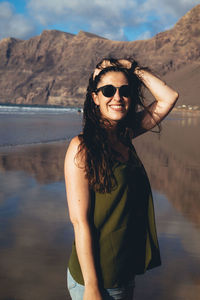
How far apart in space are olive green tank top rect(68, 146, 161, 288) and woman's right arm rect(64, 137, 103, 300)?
5 cm

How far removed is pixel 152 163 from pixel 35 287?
298 inches

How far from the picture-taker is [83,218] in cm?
168

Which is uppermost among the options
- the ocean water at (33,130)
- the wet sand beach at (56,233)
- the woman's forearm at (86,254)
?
the woman's forearm at (86,254)

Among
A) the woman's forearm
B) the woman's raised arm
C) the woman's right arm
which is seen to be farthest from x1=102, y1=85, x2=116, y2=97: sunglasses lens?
the woman's forearm

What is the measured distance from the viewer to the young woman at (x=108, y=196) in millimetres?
1685

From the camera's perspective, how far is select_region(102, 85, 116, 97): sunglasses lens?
6.34 feet

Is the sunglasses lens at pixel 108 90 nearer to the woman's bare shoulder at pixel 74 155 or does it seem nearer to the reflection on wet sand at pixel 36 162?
the woman's bare shoulder at pixel 74 155

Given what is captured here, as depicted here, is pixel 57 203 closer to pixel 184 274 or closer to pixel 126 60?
pixel 184 274

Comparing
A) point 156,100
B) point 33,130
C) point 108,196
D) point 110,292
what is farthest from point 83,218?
point 33,130

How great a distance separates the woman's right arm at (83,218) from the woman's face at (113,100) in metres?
0.42

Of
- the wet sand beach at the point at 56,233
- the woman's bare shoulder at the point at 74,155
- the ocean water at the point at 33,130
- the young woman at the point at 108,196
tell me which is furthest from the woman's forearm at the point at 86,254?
the ocean water at the point at 33,130

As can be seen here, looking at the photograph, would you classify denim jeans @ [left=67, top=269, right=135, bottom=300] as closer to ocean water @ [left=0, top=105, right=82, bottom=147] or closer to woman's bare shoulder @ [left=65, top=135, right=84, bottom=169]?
woman's bare shoulder @ [left=65, top=135, right=84, bottom=169]

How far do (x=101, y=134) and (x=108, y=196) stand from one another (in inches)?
14.2

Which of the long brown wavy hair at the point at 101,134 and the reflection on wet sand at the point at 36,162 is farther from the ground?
the long brown wavy hair at the point at 101,134
